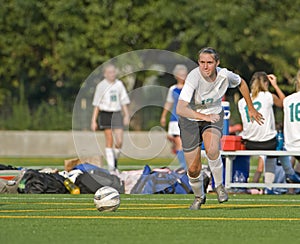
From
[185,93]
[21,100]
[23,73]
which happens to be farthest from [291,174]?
[23,73]

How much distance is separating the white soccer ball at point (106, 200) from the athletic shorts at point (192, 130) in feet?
3.63

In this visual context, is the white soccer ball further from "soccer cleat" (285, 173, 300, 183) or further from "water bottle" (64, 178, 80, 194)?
"soccer cleat" (285, 173, 300, 183)

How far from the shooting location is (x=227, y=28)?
34688 millimetres

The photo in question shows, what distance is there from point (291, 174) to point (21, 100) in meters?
19.7

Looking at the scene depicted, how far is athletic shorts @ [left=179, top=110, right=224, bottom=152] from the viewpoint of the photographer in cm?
1210

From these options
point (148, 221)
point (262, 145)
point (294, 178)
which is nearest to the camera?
point (148, 221)

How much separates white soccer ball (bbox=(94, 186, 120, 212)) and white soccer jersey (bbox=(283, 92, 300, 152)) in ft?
16.4

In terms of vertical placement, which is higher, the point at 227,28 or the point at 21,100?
the point at 227,28

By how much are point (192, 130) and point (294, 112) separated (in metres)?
4.18

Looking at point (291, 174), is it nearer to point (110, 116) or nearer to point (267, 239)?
point (110, 116)

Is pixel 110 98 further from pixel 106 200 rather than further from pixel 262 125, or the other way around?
pixel 106 200

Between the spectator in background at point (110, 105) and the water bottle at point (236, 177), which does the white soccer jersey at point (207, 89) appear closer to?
the water bottle at point (236, 177)

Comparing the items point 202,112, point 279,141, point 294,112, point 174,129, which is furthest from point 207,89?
point 174,129

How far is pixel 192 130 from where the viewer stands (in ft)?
39.8
